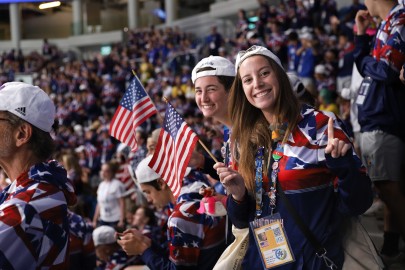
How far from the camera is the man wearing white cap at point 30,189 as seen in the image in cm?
215

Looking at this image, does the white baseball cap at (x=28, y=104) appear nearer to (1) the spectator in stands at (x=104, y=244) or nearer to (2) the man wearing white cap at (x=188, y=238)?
(2) the man wearing white cap at (x=188, y=238)

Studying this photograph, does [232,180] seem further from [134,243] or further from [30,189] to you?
[134,243]

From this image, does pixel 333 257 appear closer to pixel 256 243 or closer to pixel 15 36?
pixel 256 243

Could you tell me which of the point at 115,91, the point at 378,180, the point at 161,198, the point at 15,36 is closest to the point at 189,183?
the point at 161,198

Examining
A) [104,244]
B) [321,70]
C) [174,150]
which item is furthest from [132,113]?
[321,70]

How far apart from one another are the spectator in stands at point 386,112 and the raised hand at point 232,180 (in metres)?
1.64

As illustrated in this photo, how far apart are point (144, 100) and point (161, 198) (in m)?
1.01

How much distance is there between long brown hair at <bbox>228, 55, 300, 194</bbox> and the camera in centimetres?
263

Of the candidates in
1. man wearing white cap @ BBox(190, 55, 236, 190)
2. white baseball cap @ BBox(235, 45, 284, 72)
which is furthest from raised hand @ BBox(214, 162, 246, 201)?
man wearing white cap @ BBox(190, 55, 236, 190)

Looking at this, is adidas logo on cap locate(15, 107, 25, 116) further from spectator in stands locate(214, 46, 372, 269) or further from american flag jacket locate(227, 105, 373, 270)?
american flag jacket locate(227, 105, 373, 270)

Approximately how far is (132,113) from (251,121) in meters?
1.93

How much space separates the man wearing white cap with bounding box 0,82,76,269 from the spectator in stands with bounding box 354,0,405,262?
2.31m

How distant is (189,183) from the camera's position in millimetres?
3600

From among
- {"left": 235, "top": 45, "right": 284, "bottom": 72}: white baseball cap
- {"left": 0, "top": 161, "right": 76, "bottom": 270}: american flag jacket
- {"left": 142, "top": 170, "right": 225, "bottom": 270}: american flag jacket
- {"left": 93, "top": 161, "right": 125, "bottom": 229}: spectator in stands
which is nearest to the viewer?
{"left": 0, "top": 161, "right": 76, "bottom": 270}: american flag jacket
